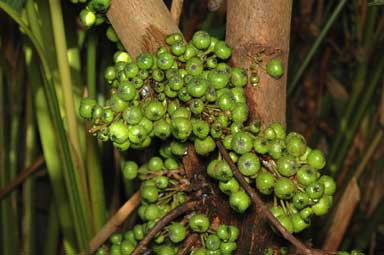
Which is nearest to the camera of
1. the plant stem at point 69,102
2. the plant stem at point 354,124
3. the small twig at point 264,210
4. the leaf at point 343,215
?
the small twig at point 264,210

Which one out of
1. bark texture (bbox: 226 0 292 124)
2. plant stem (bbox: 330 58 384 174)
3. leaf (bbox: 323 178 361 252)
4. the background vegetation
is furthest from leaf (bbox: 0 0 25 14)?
plant stem (bbox: 330 58 384 174)

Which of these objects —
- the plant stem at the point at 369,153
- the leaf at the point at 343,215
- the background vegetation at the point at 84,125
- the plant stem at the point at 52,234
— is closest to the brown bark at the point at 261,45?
the background vegetation at the point at 84,125

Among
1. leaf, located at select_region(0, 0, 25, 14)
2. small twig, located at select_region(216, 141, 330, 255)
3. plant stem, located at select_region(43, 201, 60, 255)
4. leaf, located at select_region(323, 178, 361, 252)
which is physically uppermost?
leaf, located at select_region(0, 0, 25, 14)

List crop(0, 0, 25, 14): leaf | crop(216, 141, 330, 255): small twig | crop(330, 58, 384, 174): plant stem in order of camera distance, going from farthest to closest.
Result: crop(330, 58, 384, 174): plant stem → crop(0, 0, 25, 14): leaf → crop(216, 141, 330, 255): small twig

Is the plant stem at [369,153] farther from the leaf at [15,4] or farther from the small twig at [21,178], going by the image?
the leaf at [15,4]

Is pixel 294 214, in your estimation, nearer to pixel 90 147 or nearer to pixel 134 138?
pixel 134 138

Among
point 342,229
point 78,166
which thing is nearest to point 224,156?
point 78,166

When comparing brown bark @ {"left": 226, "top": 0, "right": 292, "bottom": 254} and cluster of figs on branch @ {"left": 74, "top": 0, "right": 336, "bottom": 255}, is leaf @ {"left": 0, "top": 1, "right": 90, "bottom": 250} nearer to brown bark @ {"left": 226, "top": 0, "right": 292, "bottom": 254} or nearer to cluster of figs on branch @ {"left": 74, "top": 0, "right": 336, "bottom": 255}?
cluster of figs on branch @ {"left": 74, "top": 0, "right": 336, "bottom": 255}
